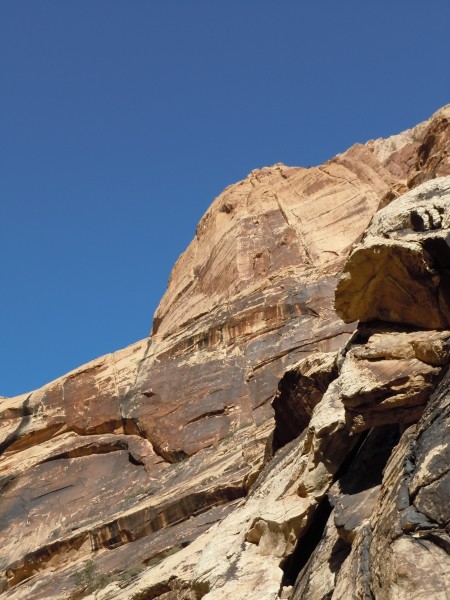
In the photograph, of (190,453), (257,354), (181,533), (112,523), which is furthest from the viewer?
(257,354)

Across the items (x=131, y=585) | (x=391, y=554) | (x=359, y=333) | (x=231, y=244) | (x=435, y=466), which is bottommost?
(x=131, y=585)

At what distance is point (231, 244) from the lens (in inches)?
1817

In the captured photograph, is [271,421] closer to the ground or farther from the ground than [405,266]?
closer to the ground

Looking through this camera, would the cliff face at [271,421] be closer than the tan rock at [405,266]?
Yes

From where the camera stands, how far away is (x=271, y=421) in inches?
1080

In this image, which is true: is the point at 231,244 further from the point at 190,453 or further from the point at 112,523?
the point at 112,523

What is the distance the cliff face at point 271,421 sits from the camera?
10.5 meters

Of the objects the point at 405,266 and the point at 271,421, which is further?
the point at 271,421

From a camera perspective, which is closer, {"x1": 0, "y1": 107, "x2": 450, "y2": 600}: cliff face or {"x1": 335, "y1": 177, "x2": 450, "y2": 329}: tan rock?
{"x1": 0, "y1": 107, "x2": 450, "y2": 600}: cliff face

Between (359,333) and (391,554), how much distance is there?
583 cm

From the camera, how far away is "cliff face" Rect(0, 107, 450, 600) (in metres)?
10.5

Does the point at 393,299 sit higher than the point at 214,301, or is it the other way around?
the point at 214,301

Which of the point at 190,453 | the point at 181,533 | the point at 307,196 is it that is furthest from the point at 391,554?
the point at 307,196

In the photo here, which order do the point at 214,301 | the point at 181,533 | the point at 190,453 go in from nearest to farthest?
the point at 181,533 < the point at 190,453 < the point at 214,301
